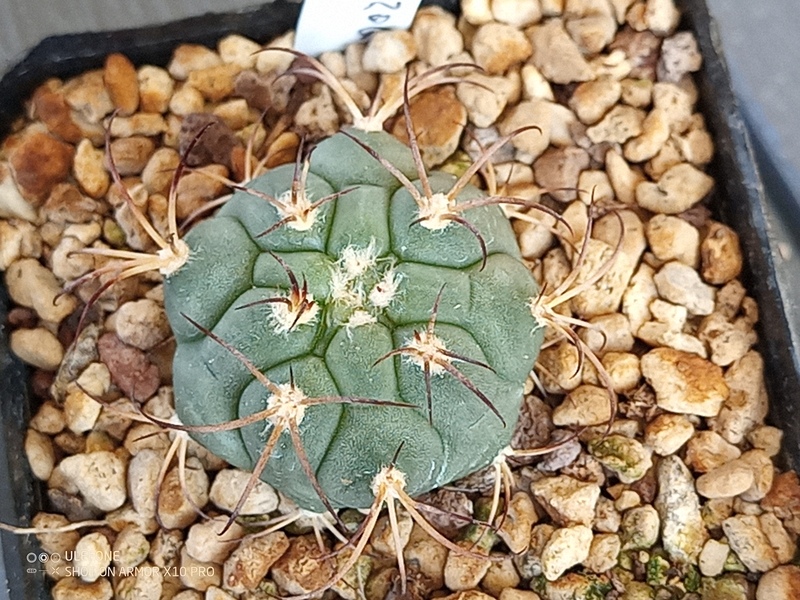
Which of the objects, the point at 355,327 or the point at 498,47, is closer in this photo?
the point at 355,327

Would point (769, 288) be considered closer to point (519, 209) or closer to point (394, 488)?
point (519, 209)

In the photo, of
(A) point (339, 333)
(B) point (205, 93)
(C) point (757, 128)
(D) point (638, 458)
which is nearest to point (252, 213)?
(A) point (339, 333)

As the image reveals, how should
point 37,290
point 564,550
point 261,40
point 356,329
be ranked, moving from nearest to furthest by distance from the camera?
1. point 356,329
2. point 564,550
3. point 37,290
4. point 261,40

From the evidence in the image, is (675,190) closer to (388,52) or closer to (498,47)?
(498,47)

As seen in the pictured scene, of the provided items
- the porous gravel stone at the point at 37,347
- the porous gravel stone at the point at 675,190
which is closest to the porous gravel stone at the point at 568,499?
the porous gravel stone at the point at 675,190

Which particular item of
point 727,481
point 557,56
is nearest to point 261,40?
point 557,56
